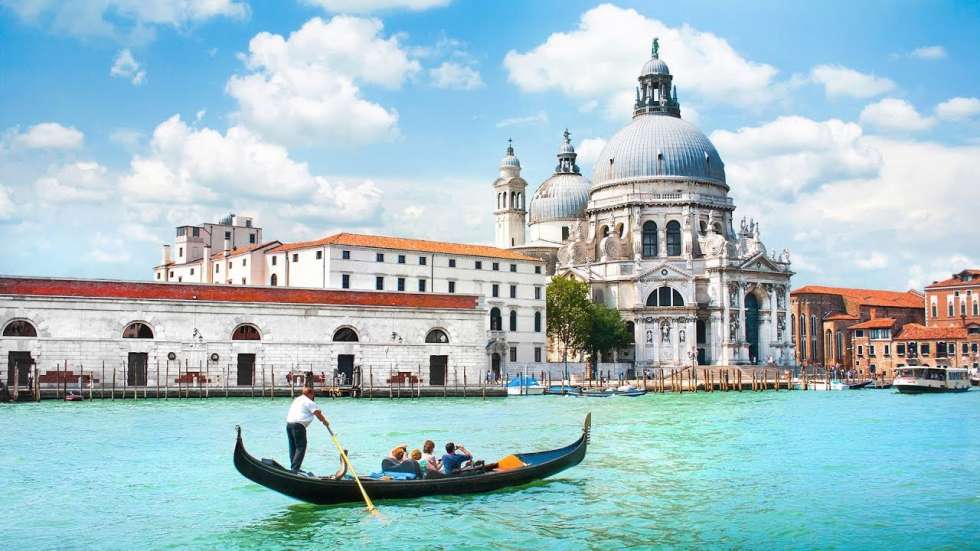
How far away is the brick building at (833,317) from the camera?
268ft

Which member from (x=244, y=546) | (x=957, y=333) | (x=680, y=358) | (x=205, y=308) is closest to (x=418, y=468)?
(x=244, y=546)

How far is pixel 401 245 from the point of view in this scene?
178 feet

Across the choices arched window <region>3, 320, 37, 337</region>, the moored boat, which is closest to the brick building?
the moored boat

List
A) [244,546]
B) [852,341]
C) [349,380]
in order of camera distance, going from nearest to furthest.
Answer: [244,546], [349,380], [852,341]

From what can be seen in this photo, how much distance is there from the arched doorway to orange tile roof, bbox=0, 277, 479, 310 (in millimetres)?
28360

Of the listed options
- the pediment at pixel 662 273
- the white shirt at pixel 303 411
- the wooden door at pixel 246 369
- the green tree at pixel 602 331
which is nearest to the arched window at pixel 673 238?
the pediment at pixel 662 273

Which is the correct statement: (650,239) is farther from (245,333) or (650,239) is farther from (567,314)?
(245,333)

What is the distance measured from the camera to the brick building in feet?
268

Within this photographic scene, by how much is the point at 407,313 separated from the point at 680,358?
27255 millimetres

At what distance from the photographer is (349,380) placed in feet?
142

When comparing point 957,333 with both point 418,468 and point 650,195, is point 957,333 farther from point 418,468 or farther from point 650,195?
point 418,468

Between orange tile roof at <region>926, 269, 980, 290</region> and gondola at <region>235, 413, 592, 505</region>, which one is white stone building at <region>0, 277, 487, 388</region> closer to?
gondola at <region>235, 413, 592, 505</region>

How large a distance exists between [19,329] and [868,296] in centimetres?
6684

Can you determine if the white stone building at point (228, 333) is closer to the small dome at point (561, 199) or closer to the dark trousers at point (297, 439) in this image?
the dark trousers at point (297, 439)
